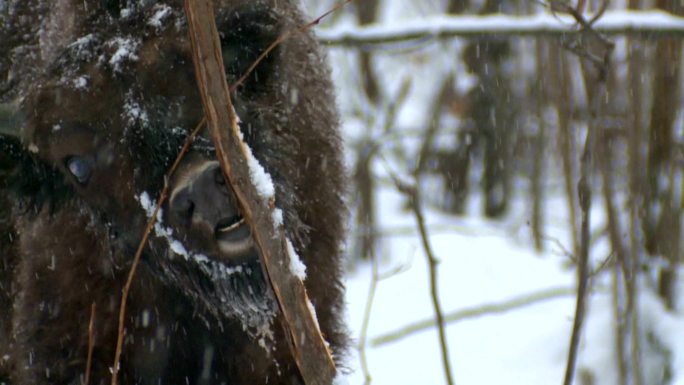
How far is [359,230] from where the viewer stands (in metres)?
8.62

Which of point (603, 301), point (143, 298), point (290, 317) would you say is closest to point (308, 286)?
point (143, 298)

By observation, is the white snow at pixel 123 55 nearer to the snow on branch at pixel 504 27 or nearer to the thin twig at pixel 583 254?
the thin twig at pixel 583 254

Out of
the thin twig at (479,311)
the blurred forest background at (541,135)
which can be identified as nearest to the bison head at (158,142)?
the blurred forest background at (541,135)

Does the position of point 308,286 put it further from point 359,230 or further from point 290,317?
point 359,230

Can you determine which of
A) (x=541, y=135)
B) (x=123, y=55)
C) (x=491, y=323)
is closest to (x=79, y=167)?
(x=123, y=55)

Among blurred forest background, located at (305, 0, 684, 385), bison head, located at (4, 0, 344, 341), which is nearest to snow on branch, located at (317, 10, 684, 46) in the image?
blurred forest background, located at (305, 0, 684, 385)

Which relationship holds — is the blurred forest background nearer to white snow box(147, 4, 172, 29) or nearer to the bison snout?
the bison snout

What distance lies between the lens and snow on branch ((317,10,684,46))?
4449 millimetres

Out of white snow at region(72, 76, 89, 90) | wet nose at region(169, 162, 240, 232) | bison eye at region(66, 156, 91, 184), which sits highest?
white snow at region(72, 76, 89, 90)

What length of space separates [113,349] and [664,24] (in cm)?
295

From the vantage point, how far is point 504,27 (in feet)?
16.1

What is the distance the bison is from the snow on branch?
4.18 feet

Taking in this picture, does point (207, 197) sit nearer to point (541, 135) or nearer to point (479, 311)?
point (479, 311)

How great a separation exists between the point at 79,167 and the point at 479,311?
3275 mm
